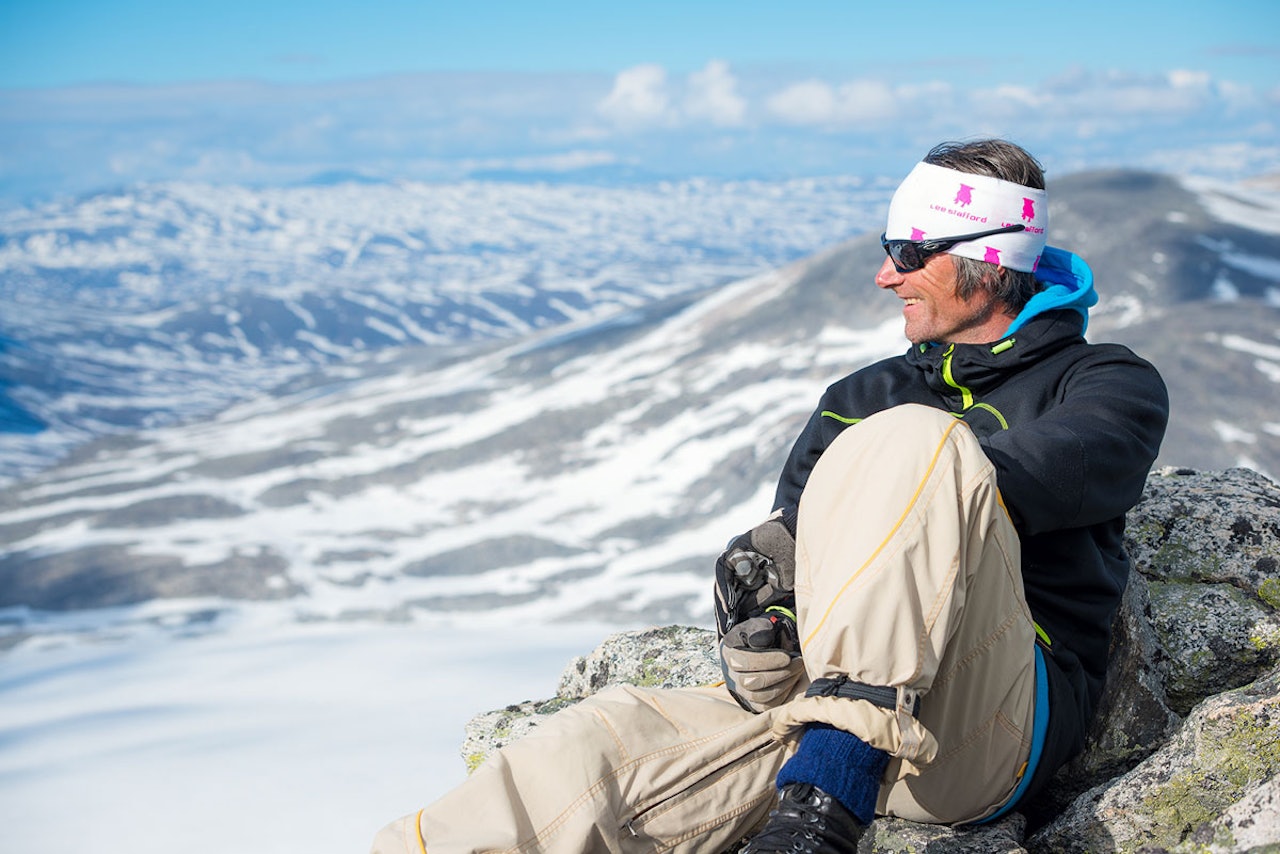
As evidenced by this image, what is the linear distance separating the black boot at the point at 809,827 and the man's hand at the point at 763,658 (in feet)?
2.71

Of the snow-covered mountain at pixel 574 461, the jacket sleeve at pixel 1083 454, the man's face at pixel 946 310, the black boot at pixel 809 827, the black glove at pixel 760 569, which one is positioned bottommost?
the snow-covered mountain at pixel 574 461

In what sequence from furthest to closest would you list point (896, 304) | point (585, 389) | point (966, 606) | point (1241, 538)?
point (585, 389) → point (896, 304) → point (1241, 538) → point (966, 606)

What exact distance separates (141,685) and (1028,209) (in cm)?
6736

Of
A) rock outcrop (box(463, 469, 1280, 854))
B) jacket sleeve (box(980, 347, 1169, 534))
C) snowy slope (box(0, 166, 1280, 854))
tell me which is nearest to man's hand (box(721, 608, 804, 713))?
rock outcrop (box(463, 469, 1280, 854))

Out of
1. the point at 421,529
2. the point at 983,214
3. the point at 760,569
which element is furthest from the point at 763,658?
the point at 421,529

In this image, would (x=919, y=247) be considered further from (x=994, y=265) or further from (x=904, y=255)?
(x=994, y=265)

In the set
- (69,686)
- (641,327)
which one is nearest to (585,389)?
(641,327)

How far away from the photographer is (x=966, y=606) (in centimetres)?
398

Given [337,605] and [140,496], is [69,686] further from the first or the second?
[140,496]

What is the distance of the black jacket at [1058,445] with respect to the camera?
13.8ft

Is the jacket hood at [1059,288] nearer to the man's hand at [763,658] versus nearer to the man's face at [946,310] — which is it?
the man's face at [946,310]

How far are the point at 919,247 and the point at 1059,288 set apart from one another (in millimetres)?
778

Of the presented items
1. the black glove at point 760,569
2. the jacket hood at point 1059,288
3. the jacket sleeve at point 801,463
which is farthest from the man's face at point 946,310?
the black glove at point 760,569

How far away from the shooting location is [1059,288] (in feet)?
17.8
